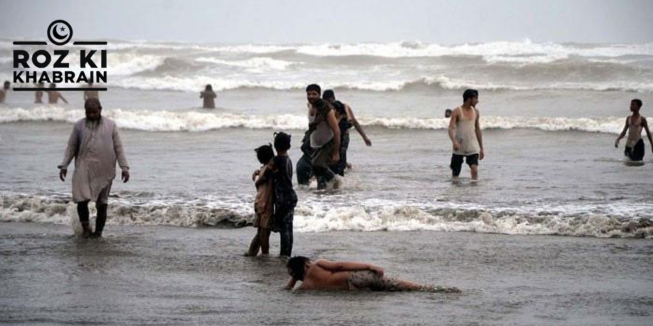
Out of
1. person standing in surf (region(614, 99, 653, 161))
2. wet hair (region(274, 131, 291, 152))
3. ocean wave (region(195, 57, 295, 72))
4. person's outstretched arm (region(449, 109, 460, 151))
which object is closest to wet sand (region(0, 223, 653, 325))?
wet hair (region(274, 131, 291, 152))

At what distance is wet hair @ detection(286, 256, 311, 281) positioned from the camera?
8.14 meters

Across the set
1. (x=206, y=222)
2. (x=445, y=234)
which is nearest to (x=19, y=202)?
(x=206, y=222)

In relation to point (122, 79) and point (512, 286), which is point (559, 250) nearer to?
point (512, 286)

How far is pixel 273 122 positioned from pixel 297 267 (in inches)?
667

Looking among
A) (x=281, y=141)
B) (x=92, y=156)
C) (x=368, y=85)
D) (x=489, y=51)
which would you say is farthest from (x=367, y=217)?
(x=489, y=51)

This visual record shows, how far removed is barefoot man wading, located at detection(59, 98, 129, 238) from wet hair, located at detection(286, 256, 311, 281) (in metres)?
2.73

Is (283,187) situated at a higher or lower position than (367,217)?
higher

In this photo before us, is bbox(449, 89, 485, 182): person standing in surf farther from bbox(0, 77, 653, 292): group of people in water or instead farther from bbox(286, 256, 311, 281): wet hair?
bbox(286, 256, 311, 281): wet hair

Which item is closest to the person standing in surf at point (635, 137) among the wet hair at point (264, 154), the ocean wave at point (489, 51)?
the wet hair at point (264, 154)

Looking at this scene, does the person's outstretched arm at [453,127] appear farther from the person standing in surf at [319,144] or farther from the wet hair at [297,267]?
the wet hair at [297,267]

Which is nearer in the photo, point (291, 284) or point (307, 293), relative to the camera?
point (307, 293)

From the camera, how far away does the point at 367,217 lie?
1176cm

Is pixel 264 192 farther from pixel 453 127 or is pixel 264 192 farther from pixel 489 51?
pixel 489 51

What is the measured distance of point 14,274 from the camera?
28.9 feet
